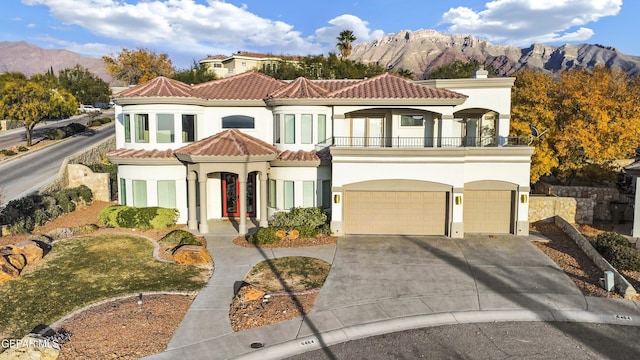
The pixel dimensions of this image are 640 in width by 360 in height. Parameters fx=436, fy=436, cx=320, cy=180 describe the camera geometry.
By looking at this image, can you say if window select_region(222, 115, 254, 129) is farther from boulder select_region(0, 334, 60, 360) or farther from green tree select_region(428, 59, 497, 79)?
green tree select_region(428, 59, 497, 79)

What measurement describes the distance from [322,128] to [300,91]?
249 centimetres

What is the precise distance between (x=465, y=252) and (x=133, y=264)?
1413 cm

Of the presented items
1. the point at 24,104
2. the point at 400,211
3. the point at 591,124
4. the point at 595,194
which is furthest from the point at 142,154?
the point at 595,194

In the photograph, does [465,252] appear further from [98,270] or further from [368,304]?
[98,270]

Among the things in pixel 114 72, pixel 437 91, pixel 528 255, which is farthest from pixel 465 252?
pixel 114 72

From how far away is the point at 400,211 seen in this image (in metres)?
22.1

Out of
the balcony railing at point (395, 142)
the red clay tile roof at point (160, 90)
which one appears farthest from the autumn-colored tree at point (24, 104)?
the balcony railing at point (395, 142)

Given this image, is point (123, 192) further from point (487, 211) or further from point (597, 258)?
point (597, 258)

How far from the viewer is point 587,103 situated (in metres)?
27.0

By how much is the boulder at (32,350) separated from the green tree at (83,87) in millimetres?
85287

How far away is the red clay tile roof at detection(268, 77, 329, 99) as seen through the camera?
24062 millimetres

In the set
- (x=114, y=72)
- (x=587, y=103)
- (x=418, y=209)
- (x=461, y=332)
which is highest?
(x=114, y=72)

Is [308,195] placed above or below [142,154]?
below

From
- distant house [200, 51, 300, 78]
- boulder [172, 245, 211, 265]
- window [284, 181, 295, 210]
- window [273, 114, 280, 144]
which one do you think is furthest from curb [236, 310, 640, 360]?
distant house [200, 51, 300, 78]
